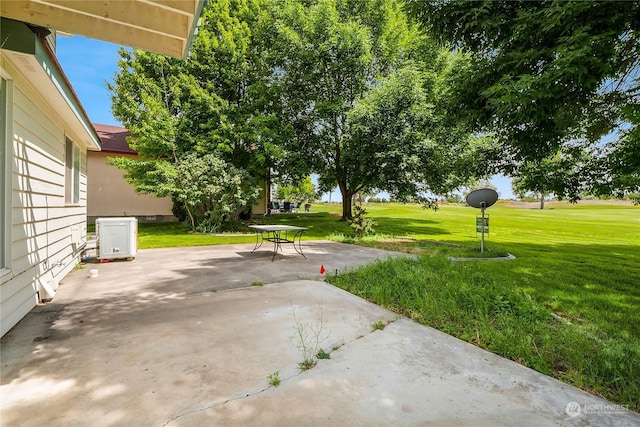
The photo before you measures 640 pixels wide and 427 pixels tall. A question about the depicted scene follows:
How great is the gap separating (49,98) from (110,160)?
1046 centimetres

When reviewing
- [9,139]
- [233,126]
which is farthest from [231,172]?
[9,139]

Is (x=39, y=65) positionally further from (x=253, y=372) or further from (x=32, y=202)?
(x=253, y=372)

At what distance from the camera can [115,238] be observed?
7.08 metres

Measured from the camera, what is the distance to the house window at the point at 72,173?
6455 millimetres

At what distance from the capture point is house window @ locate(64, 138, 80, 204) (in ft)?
21.2

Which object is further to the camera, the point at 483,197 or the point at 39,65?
the point at 483,197

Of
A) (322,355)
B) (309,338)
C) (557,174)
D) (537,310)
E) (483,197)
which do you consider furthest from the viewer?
(557,174)

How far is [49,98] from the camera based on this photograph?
462 centimetres

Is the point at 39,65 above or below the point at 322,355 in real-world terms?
above

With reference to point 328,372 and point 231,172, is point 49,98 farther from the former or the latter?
point 231,172

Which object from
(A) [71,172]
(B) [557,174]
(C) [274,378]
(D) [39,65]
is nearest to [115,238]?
(A) [71,172]

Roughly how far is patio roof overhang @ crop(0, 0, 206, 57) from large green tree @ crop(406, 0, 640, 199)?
4.60 metres

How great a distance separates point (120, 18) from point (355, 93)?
1600cm

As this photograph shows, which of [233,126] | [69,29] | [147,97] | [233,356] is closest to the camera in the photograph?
[233,356]
